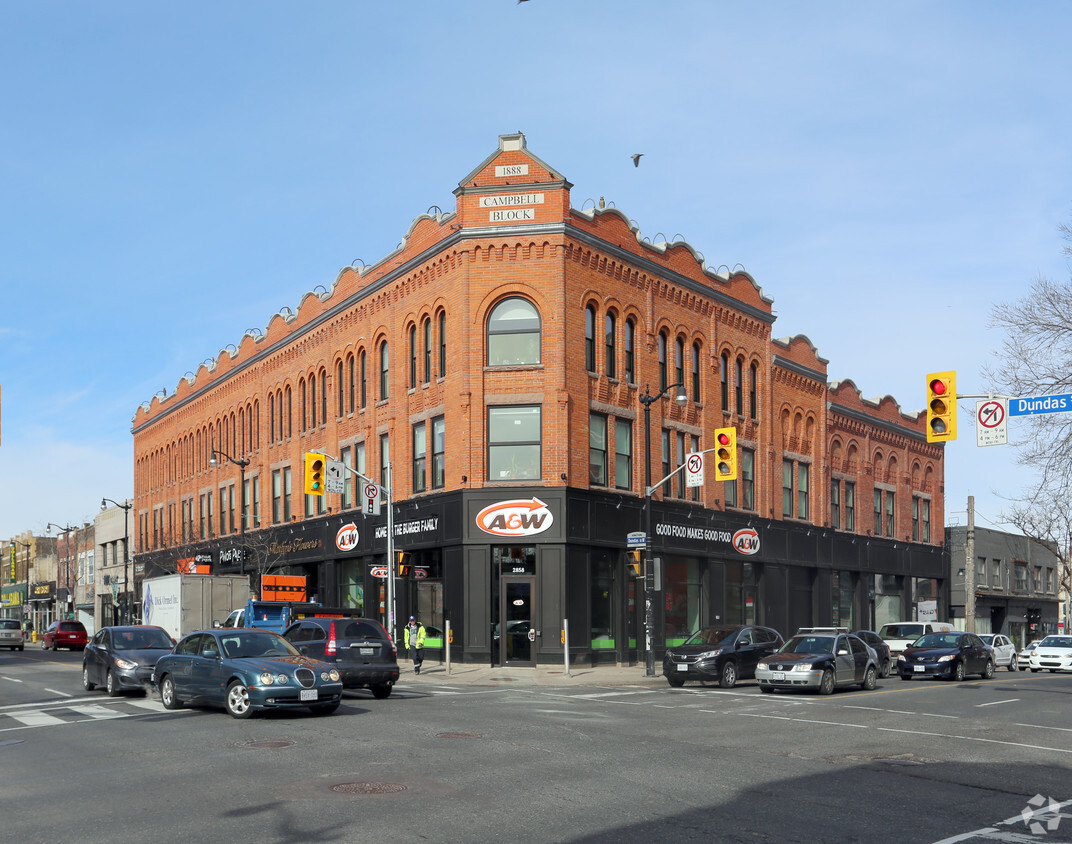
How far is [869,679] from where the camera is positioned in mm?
27891

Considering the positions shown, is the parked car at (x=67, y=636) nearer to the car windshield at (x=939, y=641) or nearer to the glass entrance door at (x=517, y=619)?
the glass entrance door at (x=517, y=619)

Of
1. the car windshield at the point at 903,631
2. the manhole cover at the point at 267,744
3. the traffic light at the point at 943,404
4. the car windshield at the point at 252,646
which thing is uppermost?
the traffic light at the point at 943,404

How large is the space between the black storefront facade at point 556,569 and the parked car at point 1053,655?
10.9m

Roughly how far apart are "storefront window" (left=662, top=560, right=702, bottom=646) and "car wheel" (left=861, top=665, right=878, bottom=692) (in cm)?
1383

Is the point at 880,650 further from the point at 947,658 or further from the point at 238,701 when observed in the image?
the point at 238,701

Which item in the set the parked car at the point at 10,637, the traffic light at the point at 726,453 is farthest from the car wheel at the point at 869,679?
the parked car at the point at 10,637

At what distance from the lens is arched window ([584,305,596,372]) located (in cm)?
3884

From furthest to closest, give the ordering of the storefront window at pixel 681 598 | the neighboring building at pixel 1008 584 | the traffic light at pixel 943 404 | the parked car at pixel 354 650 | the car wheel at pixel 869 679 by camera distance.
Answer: the neighboring building at pixel 1008 584
the storefront window at pixel 681 598
the car wheel at pixel 869 679
the parked car at pixel 354 650
the traffic light at pixel 943 404

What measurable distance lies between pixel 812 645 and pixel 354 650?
36.1ft

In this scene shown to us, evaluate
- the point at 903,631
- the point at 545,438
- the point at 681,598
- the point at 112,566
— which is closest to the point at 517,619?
the point at 545,438

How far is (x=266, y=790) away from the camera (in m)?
11.8

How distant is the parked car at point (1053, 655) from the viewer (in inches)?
1606

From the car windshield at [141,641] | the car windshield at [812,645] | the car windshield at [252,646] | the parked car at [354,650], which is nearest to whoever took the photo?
the car windshield at [252,646]

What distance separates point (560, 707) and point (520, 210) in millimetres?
20682
